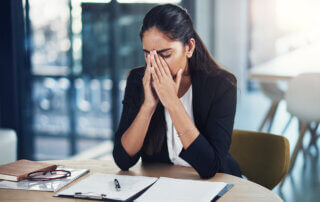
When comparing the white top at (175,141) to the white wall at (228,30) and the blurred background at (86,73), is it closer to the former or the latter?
the blurred background at (86,73)

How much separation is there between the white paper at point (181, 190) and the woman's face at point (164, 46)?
0.48 metres

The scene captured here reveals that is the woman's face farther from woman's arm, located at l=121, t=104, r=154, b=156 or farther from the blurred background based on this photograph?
the blurred background

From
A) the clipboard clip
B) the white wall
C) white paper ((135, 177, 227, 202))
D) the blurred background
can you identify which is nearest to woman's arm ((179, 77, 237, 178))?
white paper ((135, 177, 227, 202))

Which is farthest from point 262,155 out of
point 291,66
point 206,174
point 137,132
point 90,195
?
point 291,66

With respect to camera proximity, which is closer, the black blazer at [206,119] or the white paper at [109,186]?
the white paper at [109,186]

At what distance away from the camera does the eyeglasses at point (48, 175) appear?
4.38 ft

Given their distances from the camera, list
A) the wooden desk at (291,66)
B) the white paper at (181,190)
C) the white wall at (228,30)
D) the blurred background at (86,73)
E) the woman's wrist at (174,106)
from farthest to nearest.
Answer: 1. the white wall at (228,30)
2. the wooden desk at (291,66)
3. the blurred background at (86,73)
4. the woman's wrist at (174,106)
5. the white paper at (181,190)

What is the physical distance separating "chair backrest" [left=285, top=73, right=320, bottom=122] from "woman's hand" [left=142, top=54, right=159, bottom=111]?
214 cm

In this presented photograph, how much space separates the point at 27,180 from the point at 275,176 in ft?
2.94

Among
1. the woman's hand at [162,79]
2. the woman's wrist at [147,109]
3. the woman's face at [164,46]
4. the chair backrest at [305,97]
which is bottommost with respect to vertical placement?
the chair backrest at [305,97]

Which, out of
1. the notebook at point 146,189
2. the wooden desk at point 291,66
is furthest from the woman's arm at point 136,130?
the wooden desk at point 291,66

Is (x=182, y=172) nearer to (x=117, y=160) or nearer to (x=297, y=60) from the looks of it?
(x=117, y=160)

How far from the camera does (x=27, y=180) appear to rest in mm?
1333

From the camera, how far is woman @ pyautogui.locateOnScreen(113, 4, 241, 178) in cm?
152
